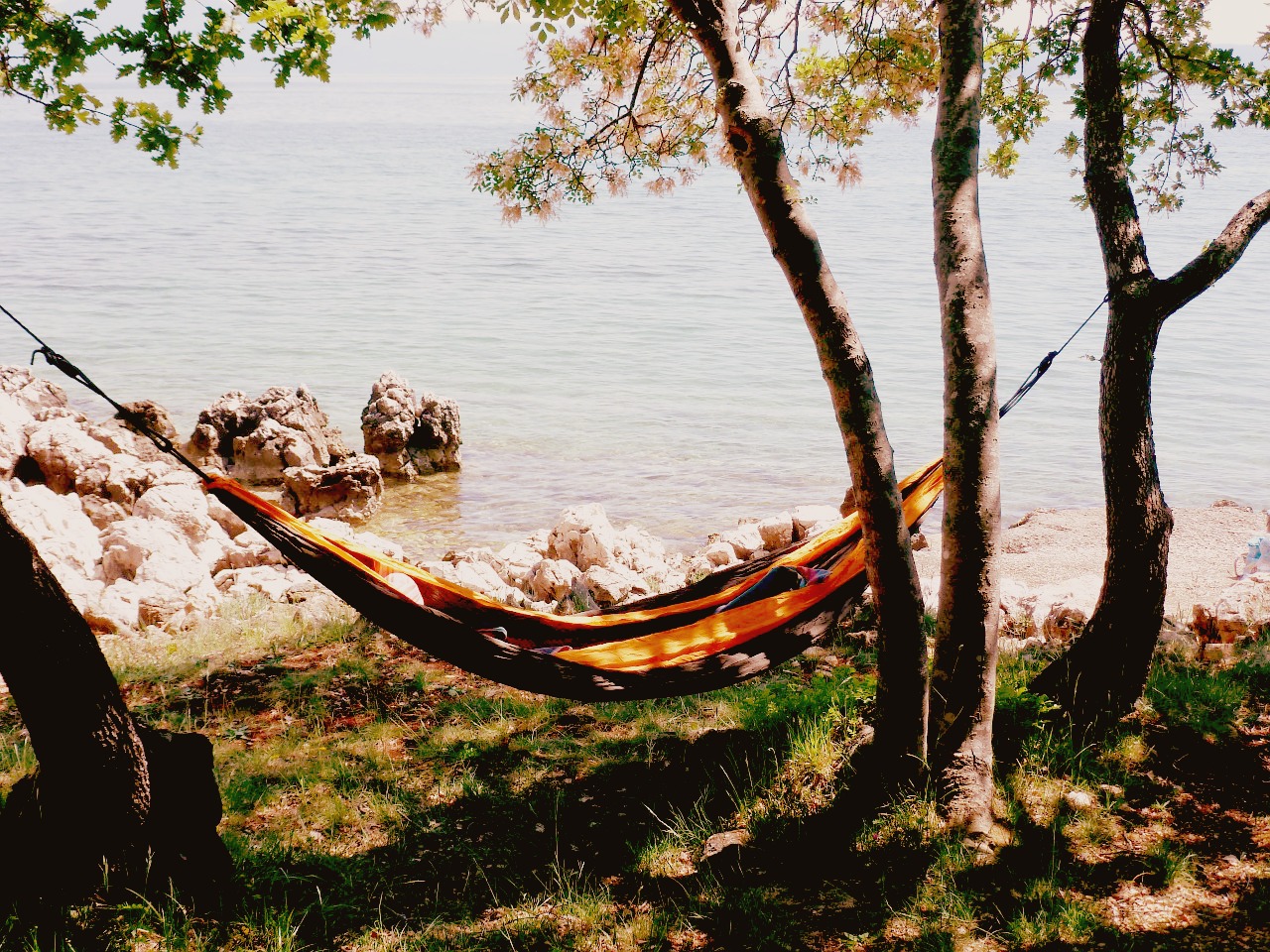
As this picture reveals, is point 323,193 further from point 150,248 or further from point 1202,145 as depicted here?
point 1202,145

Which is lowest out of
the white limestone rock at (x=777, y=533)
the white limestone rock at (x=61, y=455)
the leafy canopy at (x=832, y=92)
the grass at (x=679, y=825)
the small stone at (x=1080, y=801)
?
the grass at (x=679, y=825)

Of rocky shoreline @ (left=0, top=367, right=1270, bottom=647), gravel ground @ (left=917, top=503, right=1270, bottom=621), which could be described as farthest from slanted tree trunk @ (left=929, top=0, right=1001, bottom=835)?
gravel ground @ (left=917, top=503, right=1270, bottom=621)

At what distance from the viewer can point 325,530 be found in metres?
4.97

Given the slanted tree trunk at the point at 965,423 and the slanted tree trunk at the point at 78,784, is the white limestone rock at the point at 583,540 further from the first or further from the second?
the slanted tree trunk at the point at 78,784

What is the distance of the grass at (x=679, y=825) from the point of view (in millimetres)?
2002

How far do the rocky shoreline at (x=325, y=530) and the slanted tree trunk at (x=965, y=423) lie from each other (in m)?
1.56

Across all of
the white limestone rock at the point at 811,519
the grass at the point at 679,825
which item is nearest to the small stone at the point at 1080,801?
the grass at the point at 679,825

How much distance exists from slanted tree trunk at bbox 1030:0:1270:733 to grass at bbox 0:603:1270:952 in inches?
5.7

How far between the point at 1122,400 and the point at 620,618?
1.65m

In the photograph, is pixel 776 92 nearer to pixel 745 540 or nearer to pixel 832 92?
pixel 832 92

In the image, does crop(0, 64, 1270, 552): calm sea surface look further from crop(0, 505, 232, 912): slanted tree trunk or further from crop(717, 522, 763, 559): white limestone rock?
crop(0, 505, 232, 912): slanted tree trunk

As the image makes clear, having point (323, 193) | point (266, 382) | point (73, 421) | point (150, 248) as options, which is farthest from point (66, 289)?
point (323, 193)

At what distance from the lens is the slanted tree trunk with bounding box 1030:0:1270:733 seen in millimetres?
2607

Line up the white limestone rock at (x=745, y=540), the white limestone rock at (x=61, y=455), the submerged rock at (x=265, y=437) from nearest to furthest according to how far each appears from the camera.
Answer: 1. the white limestone rock at (x=745, y=540)
2. the white limestone rock at (x=61, y=455)
3. the submerged rock at (x=265, y=437)
